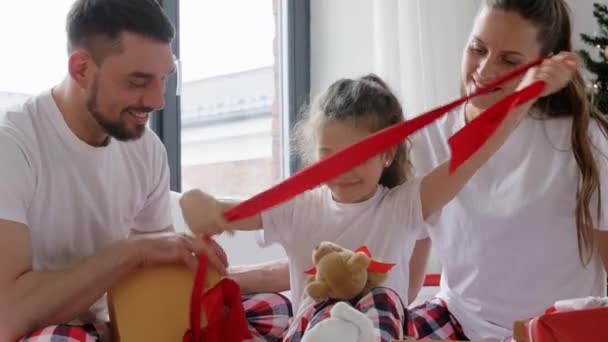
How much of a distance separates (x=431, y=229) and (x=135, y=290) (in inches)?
22.6

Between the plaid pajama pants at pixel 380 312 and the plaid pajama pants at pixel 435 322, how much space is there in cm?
24

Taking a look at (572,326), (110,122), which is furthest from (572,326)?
(110,122)

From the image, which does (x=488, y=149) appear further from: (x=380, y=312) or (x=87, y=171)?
(x=87, y=171)

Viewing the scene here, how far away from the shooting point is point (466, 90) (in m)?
1.55

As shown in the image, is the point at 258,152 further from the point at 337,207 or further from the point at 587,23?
the point at 337,207

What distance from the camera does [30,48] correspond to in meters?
2.19

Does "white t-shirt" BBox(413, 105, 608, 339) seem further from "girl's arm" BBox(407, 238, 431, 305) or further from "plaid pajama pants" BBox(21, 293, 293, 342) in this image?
"plaid pajama pants" BBox(21, 293, 293, 342)

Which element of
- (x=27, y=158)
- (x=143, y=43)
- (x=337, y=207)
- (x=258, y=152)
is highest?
(x=143, y=43)

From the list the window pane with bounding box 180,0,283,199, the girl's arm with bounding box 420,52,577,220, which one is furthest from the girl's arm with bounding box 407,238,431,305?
the window pane with bounding box 180,0,283,199

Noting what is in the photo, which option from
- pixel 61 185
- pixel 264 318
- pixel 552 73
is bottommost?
pixel 264 318

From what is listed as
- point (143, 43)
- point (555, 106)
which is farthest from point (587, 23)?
point (143, 43)

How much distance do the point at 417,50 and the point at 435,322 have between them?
1.39 m

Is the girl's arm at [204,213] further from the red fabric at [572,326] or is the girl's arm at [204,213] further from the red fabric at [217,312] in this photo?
the red fabric at [572,326]

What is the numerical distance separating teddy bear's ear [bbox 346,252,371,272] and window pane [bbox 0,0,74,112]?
123 centimetres
